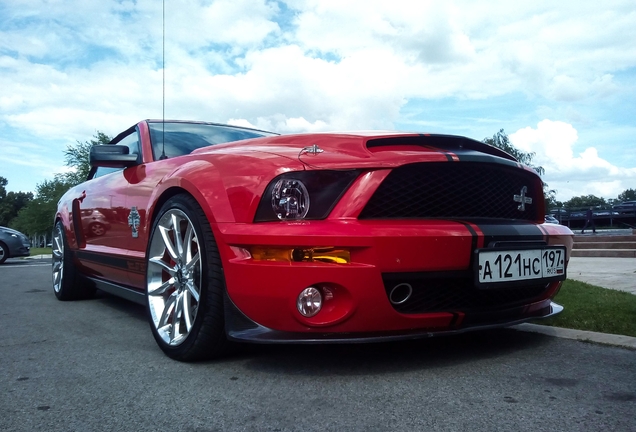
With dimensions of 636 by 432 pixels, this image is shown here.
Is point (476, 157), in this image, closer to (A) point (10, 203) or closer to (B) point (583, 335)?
(B) point (583, 335)

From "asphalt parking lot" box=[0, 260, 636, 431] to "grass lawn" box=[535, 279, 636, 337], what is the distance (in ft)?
1.49

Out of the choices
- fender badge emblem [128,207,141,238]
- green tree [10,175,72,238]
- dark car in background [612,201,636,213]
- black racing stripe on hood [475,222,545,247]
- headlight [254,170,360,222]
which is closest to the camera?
headlight [254,170,360,222]

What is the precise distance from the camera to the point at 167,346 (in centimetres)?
296

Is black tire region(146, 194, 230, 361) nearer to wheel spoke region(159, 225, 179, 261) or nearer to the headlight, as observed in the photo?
wheel spoke region(159, 225, 179, 261)

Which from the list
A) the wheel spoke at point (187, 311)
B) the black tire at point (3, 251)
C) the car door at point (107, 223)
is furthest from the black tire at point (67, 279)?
the black tire at point (3, 251)

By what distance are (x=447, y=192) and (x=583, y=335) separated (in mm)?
1232

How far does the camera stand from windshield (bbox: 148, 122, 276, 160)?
158 inches

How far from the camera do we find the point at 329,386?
2.41 meters

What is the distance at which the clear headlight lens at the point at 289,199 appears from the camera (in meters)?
2.52

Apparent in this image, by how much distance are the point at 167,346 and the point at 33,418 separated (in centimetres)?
88

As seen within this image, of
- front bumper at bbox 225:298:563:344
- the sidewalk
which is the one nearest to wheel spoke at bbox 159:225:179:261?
front bumper at bbox 225:298:563:344

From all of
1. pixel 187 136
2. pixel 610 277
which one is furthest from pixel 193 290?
pixel 610 277

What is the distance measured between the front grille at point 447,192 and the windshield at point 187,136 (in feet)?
5.98

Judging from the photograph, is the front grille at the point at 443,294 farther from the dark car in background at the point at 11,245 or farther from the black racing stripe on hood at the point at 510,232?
the dark car in background at the point at 11,245
